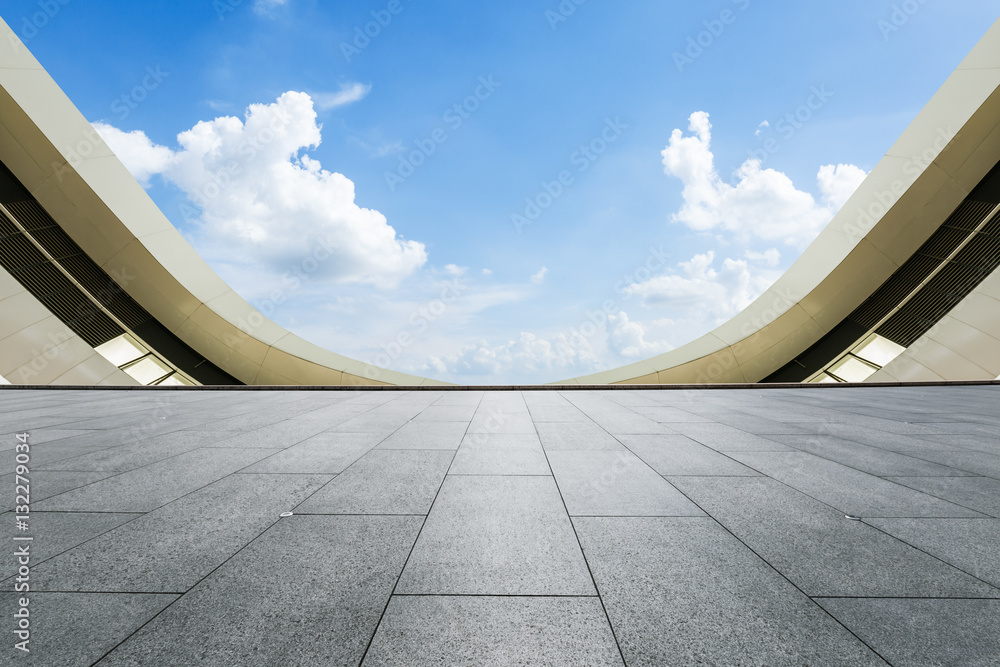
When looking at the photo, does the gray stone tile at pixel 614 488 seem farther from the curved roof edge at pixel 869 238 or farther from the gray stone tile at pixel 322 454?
the curved roof edge at pixel 869 238

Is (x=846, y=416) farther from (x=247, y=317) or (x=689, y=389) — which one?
(x=247, y=317)

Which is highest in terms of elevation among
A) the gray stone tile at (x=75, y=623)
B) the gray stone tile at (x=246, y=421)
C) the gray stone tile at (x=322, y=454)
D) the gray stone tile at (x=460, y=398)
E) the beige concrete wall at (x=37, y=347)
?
the beige concrete wall at (x=37, y=347)

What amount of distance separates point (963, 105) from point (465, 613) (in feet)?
76.5

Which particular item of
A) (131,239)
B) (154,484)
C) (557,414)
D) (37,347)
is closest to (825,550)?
(154,484)

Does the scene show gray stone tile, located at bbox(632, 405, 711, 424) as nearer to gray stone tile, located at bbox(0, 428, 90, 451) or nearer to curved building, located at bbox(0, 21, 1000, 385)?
gray stone tile, located at bbox(0, 428, 90, 451)

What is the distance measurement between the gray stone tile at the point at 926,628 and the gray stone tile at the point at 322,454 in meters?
4.33

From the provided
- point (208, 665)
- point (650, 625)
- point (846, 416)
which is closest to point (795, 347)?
point (846, 416)

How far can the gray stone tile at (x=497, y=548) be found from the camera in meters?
2.46

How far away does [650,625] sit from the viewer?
6.93 ft

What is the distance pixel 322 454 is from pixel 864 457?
6.72 meters

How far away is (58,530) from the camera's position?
321 centimetres

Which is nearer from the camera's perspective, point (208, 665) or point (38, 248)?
point (208, 665)

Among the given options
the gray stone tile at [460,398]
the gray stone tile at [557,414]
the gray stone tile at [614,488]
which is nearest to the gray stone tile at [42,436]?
the gray stone tile at [460,398]

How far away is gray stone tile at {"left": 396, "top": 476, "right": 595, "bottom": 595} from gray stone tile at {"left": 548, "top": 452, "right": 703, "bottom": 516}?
0.24 meters
